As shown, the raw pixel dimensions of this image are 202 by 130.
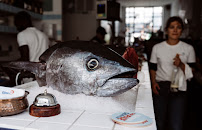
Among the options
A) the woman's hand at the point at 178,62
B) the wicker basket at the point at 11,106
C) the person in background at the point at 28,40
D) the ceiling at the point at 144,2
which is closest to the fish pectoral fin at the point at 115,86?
the wicker basket at the point at 11,106

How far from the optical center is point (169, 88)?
7.43ft

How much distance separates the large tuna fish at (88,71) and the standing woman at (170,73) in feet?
4.56

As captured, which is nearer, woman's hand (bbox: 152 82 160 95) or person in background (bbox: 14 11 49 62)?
woman's hand (bbox: 152 82 160 95)

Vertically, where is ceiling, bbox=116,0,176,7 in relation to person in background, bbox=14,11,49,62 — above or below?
above

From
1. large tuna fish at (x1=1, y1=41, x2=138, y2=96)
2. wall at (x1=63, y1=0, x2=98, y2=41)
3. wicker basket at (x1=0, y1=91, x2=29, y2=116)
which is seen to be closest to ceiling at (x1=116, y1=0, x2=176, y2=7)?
wall at (x1=63, y1=0, x2=98, y2=41)

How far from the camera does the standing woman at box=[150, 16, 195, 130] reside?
2.26 m

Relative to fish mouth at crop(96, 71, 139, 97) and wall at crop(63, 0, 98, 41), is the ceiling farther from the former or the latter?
fish mouth at crop(96, 71, 139, 97)

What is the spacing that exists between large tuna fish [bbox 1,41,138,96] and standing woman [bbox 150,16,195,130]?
1.39 meters

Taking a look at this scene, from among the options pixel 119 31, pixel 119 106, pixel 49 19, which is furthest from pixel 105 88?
pixel 119 31

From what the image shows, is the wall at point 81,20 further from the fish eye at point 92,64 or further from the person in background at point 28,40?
the fish eye at point 92,64

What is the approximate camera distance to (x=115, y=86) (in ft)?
3.13

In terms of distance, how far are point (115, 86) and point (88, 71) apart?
0.14 m

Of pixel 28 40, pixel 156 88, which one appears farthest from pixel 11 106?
pixel 28 40

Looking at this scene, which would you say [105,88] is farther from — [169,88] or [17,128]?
[169,88]
